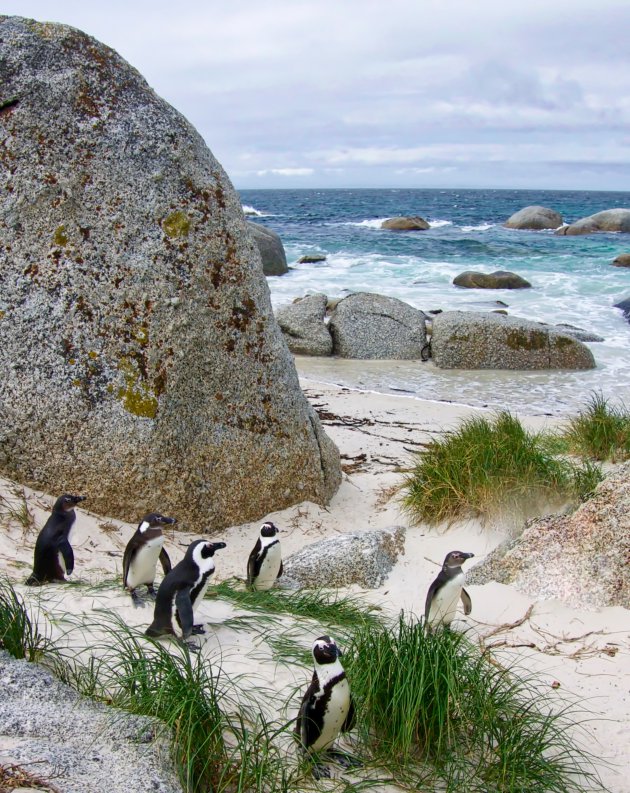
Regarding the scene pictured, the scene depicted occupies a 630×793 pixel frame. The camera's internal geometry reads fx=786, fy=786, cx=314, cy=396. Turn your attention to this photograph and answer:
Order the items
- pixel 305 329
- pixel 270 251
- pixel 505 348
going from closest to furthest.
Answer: pixel 505 348 → pixel 305 329 → pixel 270 251

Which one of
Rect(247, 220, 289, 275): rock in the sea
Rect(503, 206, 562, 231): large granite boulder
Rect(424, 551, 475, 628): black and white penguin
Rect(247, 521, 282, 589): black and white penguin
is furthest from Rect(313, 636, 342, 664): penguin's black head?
Rect(503, 206, 562, 231): large granite boulder

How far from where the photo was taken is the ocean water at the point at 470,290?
11.8 meters

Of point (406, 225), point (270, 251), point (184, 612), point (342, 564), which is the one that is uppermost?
point (406, 225)

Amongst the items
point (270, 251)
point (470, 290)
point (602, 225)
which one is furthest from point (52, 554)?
point (602, 225)

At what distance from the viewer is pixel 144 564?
417 cm

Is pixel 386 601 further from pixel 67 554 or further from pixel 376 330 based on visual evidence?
pixel 376 330

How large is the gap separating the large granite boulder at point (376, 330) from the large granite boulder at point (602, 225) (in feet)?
83.5

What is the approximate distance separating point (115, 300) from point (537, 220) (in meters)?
39.0

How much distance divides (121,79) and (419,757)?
509cm

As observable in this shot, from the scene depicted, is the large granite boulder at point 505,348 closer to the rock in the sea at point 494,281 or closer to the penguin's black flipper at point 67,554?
the rock in the sea at point 494,281

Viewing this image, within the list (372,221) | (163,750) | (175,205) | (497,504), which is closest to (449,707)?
(163,750)

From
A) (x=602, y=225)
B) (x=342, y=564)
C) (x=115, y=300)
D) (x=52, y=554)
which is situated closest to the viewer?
(x=52, y=554)

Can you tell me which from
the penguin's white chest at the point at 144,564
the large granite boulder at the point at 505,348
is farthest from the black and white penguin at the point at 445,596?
the large granite boulder at the point at 505,348

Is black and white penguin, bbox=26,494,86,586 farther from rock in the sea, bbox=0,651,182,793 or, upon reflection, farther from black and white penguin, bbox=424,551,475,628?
black and white penguin, bbox=424,551,475,628
